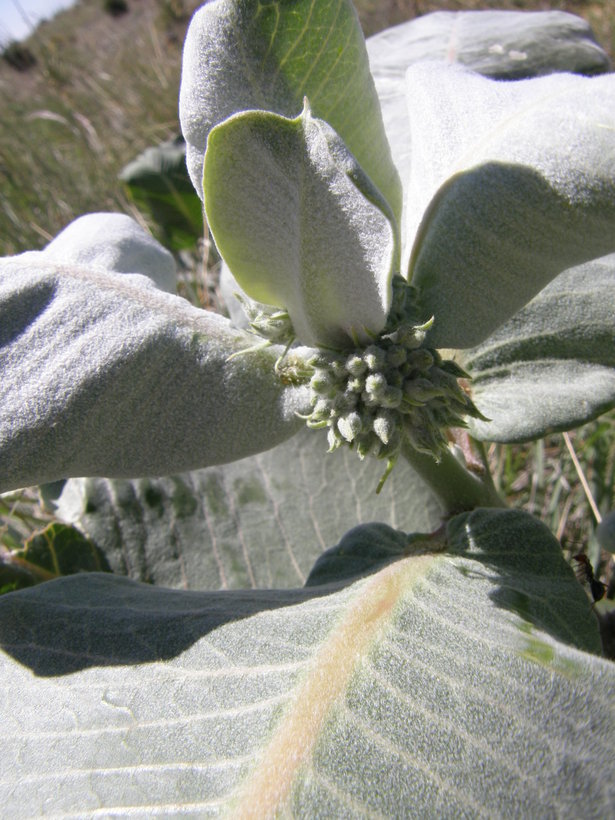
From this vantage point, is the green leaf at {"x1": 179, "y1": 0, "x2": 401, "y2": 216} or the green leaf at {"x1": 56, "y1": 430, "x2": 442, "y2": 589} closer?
the green leaf at {"x1": 179, "y1": 0, "x2": 401, "y2": 216}

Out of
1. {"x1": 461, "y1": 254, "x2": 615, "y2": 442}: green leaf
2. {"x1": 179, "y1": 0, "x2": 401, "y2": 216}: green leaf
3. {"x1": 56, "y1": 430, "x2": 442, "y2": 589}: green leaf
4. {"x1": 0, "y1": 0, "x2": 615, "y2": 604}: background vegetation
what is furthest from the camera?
{"x1": 0, "y1": 0, "x2": 615, "y2": 604}: background vegetation

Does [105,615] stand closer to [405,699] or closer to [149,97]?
[405,699]

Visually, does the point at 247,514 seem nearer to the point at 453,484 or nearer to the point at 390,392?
the point at 453,484

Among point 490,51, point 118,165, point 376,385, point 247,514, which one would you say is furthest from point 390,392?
point 118,165

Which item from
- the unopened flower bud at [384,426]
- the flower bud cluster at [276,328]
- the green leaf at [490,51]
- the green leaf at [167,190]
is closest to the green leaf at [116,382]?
the flower bud cluster at [276,328]

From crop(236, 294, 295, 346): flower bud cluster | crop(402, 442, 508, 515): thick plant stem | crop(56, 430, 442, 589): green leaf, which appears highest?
crop(236, 294, 295, 346): flower bud cluster

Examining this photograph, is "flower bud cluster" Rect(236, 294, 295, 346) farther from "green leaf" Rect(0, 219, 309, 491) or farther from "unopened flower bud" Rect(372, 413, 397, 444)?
"unopened flower bud" Rect(372, 413, 397, 444)

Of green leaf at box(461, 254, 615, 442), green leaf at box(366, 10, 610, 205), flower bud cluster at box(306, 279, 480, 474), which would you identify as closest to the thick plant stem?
green leaf at box(461, 254, 615, 442)
